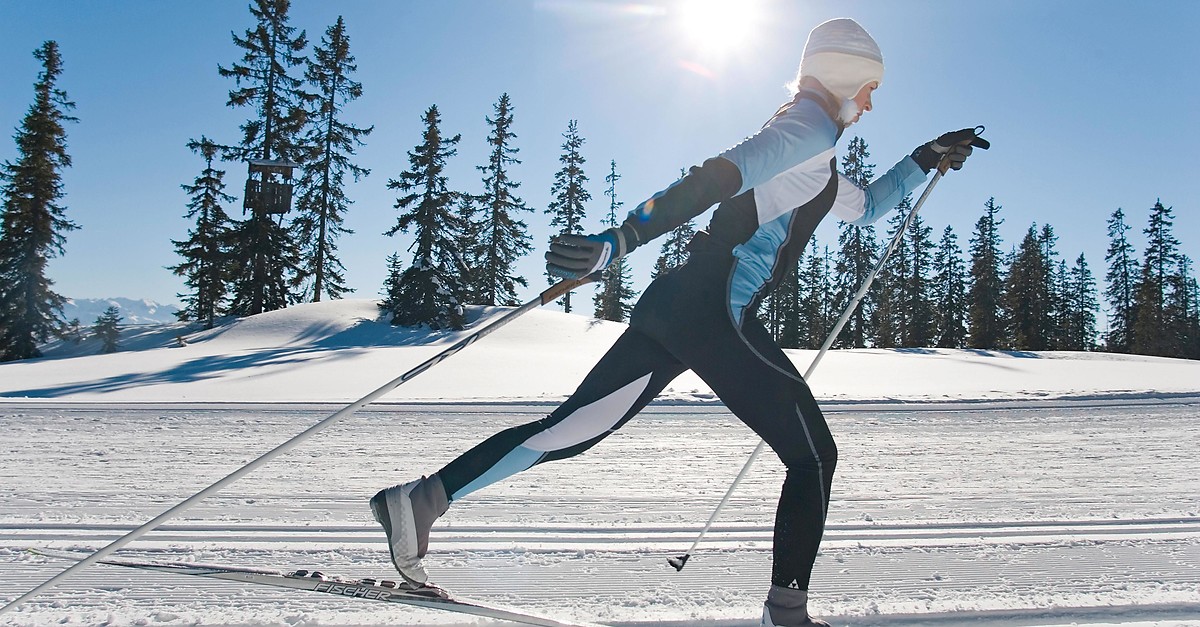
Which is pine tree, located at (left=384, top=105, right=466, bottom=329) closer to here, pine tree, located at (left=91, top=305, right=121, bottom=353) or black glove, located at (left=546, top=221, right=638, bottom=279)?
pine tree, located at (left=91, top=305, right=121, bottom=353)

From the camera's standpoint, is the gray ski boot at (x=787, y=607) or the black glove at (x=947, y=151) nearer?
the gray ski boot at (x=787, y=607)

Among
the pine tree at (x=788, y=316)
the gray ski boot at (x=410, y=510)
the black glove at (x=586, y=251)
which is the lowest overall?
the gray ski boot at (x=410, y=510)

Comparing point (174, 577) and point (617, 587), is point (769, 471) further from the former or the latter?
point (174, 577)

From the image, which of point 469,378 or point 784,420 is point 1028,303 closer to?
point 469,378

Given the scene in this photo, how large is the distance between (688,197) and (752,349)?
54 cm

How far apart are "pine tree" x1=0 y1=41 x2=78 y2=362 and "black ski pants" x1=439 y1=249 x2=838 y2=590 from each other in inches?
1218

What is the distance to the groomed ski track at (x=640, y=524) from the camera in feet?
8.35

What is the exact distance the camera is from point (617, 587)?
2738 millimetres

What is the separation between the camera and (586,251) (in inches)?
67.6

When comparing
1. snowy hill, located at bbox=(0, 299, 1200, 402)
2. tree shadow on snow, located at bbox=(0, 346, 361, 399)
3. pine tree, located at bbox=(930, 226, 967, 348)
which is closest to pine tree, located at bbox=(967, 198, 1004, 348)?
pine tree, located at bbox=(930, 226, 967, 348)

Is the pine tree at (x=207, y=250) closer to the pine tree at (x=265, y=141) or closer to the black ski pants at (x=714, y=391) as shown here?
the pine tree at (x=265, y=141)

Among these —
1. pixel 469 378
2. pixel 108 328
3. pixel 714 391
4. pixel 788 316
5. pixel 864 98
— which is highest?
pixel 788 316

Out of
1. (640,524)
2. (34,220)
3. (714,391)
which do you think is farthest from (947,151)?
(34,220)

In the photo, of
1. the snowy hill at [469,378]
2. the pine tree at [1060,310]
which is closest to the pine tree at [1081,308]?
the pine tree at [1060,310]
